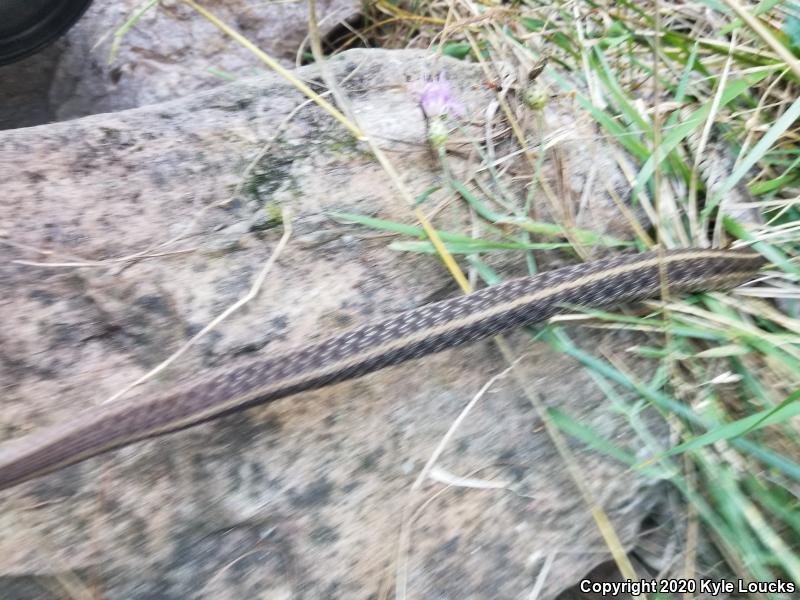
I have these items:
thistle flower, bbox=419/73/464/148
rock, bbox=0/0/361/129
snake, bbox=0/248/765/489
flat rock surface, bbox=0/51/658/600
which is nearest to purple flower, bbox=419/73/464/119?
thistle flower, bbox=419/73/464/148

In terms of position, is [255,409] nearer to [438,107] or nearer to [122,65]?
[438,107]

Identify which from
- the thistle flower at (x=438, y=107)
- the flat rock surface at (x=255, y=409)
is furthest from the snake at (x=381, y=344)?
the thistle flower at (x=438, y=107)

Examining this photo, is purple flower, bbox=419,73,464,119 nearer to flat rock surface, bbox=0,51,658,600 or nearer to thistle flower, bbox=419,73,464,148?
thistle flower, bbox=419,73,464,148

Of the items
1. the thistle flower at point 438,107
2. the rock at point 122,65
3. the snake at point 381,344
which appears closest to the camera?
the snake at point 381,344

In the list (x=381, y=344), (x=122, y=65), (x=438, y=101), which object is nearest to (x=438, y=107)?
(x=438, y=101)

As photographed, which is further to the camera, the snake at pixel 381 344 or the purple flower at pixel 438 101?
the purple flower at pixel 438 101

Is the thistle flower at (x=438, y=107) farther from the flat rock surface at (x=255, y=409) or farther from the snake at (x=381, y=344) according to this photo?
the snake at (x=381, y=344)

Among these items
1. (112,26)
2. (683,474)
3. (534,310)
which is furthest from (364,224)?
(112,26)
